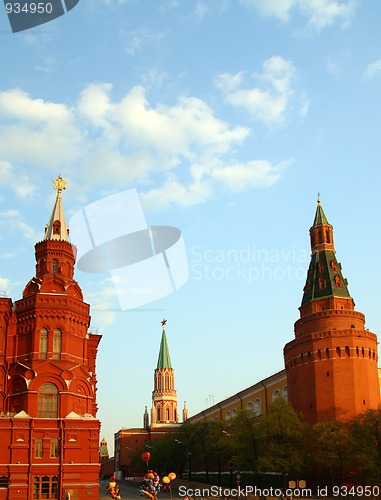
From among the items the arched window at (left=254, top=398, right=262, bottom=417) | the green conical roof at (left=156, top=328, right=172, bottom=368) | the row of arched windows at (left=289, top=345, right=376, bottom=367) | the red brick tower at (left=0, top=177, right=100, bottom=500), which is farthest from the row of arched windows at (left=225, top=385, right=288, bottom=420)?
the green conical roof at (left=156, top=328, right=172, bottom=368)

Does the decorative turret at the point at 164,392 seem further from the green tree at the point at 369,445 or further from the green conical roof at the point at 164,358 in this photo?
the green tree at the point at 369,445

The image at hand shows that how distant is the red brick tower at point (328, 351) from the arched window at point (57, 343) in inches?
1223

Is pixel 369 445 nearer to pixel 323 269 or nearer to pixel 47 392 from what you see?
pixel 323 269

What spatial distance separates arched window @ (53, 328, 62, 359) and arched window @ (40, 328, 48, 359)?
84 cm

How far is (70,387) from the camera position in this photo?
214ft

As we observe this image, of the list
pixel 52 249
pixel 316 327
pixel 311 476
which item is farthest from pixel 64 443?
pixel 316 327

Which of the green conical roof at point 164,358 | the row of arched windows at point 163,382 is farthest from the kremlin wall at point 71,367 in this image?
the green conical roof at point 164,358

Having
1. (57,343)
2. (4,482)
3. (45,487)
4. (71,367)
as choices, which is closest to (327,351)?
(71,367)

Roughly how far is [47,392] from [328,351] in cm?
3415

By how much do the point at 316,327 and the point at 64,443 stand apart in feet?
114

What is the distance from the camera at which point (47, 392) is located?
213 feet

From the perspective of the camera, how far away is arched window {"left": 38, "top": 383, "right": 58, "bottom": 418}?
64.1 m

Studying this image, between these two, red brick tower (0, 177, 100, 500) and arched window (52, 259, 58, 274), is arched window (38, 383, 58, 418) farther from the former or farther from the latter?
arched window (52, 259, 58, 274)

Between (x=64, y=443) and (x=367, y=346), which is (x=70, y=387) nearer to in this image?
(x=64, y=443)
